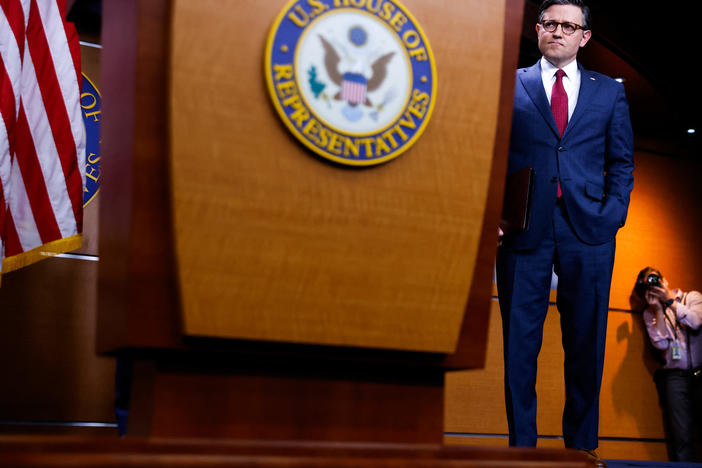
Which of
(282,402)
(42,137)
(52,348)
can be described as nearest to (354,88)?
(282,402)

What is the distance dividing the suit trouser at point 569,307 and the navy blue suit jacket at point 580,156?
0.04 meters

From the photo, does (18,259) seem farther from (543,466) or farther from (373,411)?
(543,466)

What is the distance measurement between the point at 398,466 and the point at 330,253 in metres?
0.25

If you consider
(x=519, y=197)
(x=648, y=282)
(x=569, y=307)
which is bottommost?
(x=569, y=307)

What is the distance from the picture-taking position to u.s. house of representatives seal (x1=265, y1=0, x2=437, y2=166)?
0.85 m

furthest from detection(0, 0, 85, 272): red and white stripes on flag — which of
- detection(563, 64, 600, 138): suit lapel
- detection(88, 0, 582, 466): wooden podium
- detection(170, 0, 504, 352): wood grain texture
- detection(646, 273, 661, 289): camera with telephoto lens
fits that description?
detection(646, 273, 661, 289): camera with telephoto lens

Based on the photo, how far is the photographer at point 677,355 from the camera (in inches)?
190

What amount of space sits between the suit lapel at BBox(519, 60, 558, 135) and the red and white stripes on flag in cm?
178

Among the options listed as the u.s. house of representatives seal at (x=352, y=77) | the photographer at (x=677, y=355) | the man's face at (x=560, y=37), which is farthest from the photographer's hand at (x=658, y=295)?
the u.s. house of representatives seal at (x=352, y=77)

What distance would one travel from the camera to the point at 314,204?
2.82 feet

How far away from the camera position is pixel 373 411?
94 cm

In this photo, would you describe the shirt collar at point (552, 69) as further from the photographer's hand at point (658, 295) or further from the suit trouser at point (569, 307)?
the photographer's hand at point (658, 295)

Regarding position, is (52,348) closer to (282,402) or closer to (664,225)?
(282,402)

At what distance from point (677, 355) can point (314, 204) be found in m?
4.61
